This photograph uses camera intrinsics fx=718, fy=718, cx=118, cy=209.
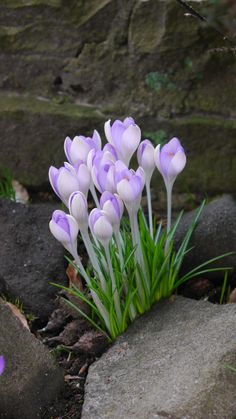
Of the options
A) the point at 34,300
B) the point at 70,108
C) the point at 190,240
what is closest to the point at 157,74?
the point at 70,108

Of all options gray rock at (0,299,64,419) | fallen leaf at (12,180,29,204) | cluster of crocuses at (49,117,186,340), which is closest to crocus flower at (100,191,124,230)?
cluster of crocuses at (49,117,186,340)

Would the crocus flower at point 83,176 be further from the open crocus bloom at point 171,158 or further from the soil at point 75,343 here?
the soil at point 75,343

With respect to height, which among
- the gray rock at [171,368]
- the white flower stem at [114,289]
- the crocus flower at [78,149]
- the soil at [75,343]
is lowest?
the soil at [75,343]

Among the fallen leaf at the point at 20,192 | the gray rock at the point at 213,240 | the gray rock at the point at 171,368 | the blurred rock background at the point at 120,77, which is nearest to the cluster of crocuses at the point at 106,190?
the gray rock at the point at 171,368

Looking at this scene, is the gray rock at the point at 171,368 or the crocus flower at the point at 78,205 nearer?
the gray rock at the point at 171,368

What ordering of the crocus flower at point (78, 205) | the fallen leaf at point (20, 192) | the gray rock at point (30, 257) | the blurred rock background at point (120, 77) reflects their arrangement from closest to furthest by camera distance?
1. the crocus flower at point (78, 205)
2. the gray rock at point (30, 257)
3. the blurred rock background at point (120, 77)
4. the fallen leaf at point (20, 192)

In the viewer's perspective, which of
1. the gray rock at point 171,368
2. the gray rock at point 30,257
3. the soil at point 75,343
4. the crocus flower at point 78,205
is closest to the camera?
the gray rock at point 171,368

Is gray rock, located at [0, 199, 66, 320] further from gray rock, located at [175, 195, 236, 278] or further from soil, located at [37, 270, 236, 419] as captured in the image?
gray rock, located at [175, 195, 236, 278]

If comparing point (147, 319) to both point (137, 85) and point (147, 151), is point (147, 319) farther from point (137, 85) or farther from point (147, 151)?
point (137, 85)
